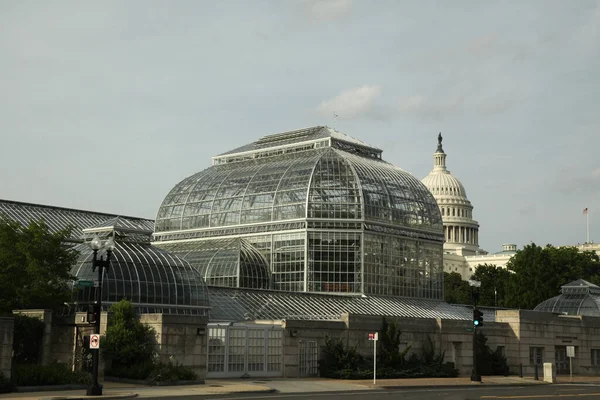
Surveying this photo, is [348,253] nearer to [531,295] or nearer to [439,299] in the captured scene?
[439,299]

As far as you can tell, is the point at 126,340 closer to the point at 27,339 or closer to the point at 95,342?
the point at 27,339

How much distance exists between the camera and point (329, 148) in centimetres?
7831

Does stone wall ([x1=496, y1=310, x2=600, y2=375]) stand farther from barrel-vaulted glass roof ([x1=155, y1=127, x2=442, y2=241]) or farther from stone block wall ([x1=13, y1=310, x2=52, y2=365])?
stone block wall ([x1=13, y1=310, x2=52, y2=365])

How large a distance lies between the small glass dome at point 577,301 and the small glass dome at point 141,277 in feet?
129

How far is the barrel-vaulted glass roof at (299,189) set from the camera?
72.8 metres

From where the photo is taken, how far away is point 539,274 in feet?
376

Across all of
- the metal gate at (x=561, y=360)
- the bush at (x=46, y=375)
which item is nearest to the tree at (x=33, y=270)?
the bush at (x=46, y=375)

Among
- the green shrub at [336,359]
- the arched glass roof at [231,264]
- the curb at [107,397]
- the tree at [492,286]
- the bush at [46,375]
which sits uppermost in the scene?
the tree at [492,286]

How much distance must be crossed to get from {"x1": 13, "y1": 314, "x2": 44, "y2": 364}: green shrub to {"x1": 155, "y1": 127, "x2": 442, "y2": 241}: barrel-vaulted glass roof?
3131cm

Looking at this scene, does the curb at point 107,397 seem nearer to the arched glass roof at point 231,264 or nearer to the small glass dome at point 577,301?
the arched glass roof at point 231,264

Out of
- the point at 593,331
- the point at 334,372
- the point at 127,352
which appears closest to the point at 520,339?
the point at 593,331

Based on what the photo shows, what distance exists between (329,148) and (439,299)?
1668 cm

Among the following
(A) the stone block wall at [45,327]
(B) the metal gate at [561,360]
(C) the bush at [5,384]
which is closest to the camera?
(C) the bush at [5,384]

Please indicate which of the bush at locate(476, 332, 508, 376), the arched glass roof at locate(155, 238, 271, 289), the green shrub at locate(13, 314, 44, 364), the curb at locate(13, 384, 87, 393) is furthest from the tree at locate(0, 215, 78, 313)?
the bush at locate(476, 332, 508, 376)
